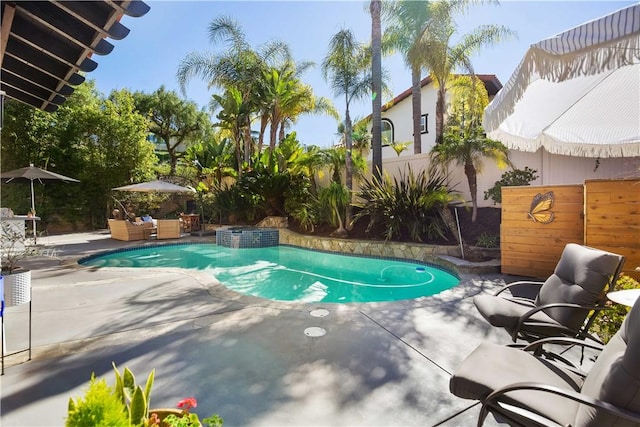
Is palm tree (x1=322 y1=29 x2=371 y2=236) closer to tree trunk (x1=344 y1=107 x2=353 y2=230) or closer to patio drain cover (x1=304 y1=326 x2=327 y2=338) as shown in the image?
tree trunk (x1=344 y1=107 x2=353 y2=230)

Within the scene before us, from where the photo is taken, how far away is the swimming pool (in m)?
6.65

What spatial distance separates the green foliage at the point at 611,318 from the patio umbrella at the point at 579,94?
86.7 inches

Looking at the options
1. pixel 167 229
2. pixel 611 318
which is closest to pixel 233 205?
pixel 167 229

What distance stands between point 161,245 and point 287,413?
10986 mm

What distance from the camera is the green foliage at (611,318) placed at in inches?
121

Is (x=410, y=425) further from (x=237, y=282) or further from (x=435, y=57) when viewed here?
(x=435, y=57)

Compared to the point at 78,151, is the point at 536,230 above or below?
below

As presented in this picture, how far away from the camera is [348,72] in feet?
38.9

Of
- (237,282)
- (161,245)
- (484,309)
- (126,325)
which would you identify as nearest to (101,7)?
Result: (126,325)

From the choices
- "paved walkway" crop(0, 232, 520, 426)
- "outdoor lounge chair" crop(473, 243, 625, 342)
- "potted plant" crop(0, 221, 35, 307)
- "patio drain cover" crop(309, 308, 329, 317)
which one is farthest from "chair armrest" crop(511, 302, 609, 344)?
"potted plant" crop(0, 221, 35, 307)

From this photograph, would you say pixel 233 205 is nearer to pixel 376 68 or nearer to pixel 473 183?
pixel 376 68

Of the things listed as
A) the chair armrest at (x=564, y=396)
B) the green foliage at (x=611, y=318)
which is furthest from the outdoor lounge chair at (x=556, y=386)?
the green foliage at (x=611, y=318)

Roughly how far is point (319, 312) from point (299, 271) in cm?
440

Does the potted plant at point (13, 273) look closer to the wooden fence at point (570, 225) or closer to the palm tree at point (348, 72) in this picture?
the wooden fence at point (570, 225)
